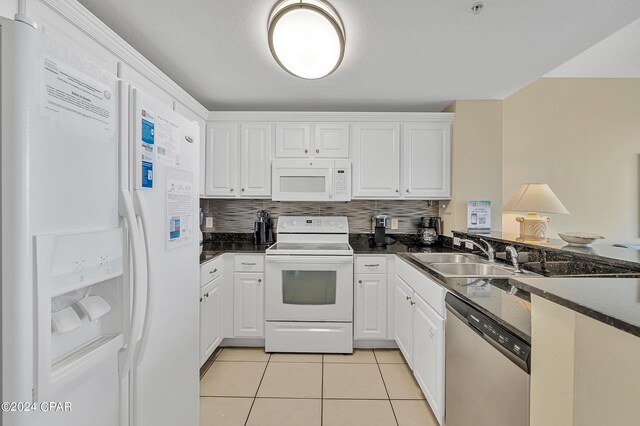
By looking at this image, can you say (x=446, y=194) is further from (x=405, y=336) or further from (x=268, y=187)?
(x=268, y=187)

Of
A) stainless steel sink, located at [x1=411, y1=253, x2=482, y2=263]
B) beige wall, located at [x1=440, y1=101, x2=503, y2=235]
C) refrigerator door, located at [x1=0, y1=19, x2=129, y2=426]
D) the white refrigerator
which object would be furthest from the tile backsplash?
refrigerator door, located at [x1=0, y1=19, x2=129, y2=426]

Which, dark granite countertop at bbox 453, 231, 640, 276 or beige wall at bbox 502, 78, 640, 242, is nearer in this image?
dark granite countertop at bbox 453, 231, 640, 276

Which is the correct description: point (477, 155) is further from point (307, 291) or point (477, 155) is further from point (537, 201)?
point (307, 291)

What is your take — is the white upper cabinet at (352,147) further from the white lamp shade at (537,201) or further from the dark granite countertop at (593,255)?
the dark granite countertop at (593,255)

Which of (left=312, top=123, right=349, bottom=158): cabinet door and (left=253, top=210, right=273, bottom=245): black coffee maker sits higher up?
(left=312, top=123, right=349, bottom=158): cabinet door

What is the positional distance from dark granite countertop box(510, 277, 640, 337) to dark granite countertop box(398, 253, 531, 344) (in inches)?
10.2

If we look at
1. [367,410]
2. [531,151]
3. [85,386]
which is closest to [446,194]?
[531,151]

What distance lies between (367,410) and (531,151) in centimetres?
359

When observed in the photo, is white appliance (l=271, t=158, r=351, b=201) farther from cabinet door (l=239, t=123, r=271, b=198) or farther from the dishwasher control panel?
the dishwasher control panel

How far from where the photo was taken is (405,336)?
2.21 m

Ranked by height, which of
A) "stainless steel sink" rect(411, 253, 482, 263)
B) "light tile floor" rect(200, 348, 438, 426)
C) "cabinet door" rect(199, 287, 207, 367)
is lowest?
"light tile floor" rect(200, 348, 438, 426)

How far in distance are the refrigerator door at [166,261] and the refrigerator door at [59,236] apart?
3.2 inches

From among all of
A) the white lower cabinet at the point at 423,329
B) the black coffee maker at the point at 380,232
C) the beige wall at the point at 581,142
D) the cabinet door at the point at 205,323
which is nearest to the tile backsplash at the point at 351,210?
the black coffee maker at the point at 380,232

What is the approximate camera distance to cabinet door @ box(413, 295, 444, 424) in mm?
1568
